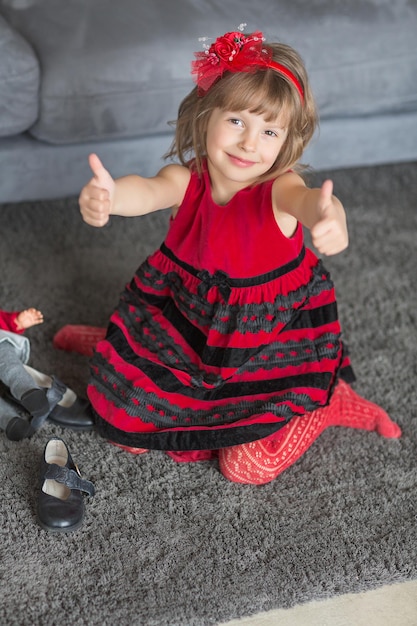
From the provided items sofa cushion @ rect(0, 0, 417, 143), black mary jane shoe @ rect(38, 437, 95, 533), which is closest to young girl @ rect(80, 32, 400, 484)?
black mary jane shoe @ rect(38, 437, 95, 533)

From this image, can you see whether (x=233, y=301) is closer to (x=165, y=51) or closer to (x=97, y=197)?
(x=97, y=197)

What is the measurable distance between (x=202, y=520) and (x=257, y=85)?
2.19 ft

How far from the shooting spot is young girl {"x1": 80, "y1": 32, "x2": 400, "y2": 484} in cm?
127

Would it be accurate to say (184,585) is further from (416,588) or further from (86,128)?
(86,128)

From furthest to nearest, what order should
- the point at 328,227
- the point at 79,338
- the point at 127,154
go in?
the point at 127,154 < the point at 79,338 < the point at 328,227

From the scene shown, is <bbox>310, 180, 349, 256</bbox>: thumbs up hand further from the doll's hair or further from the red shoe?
the red shoe

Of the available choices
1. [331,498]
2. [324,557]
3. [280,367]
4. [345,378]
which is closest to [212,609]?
[324,557]

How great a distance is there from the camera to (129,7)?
1847mm

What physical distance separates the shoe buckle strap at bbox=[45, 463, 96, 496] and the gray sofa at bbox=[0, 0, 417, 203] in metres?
0.79

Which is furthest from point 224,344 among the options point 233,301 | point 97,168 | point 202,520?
point 97,168

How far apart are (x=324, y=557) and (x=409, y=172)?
53.3 inches

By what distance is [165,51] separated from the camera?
5.83 ft

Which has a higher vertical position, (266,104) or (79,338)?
(266,104)

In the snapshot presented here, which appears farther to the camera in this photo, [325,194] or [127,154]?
[127,154]
